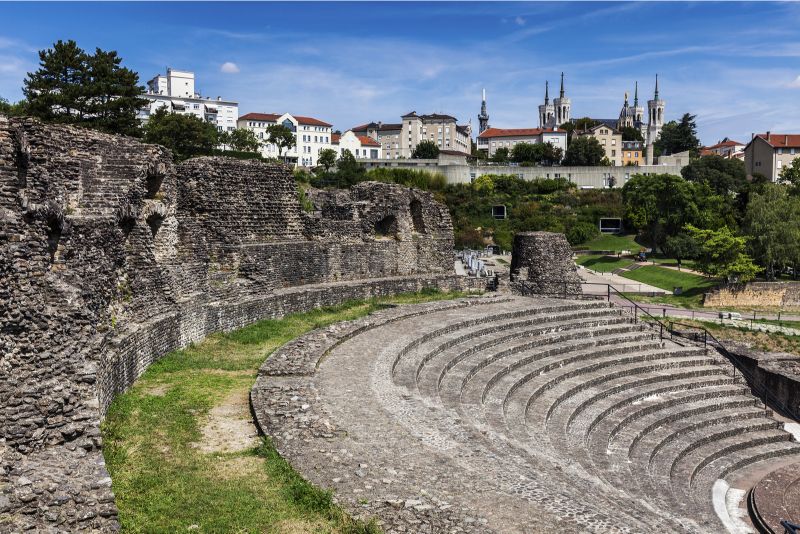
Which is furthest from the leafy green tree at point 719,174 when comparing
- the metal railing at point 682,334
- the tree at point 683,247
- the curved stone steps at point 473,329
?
the curved stone steps at point 473,329

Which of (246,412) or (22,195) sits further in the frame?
(246,412)

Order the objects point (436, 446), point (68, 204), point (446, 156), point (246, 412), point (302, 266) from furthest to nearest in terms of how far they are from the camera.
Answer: point (446, 156) → point (302, 266) → point (68, 204) → point (246, 412) → point (436, 446)

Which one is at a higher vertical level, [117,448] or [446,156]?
[446,156]

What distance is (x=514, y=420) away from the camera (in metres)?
12.4

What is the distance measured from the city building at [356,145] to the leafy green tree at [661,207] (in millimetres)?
59773

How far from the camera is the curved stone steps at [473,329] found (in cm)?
1345

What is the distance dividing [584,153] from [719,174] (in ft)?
82.2

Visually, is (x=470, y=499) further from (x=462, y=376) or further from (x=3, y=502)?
(x=462, y=376)

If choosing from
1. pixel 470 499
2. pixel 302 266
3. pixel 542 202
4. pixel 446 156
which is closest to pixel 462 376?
pixel 470 499

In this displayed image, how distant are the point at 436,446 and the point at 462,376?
495 cm

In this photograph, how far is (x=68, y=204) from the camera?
495 inches

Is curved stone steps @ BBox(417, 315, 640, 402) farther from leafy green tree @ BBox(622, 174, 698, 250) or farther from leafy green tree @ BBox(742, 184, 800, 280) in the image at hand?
leafy green tree @ BBox(622, 174, 698, 250)

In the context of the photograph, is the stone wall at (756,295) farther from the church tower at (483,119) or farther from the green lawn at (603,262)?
the church tower at (483,119)

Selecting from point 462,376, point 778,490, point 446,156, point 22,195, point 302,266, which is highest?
point 446,156
